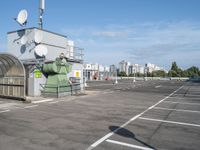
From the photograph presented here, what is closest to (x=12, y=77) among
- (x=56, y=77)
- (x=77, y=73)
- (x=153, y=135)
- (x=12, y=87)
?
(x=12, y=87)

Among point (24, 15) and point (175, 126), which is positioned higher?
point (24, 15)

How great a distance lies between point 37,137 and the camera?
6281 millimetres

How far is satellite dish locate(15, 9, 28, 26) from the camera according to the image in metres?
18.0

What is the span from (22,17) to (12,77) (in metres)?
6.34

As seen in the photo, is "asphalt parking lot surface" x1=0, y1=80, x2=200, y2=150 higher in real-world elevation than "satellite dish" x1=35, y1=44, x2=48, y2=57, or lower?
lower

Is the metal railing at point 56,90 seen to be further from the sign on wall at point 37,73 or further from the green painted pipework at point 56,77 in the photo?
the sign on wall at point 37,73

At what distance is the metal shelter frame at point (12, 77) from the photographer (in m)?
14.0

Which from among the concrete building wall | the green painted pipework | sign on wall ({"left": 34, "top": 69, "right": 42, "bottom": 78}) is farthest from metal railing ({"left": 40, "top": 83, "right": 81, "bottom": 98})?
the concrete building wall

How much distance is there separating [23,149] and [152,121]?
5.42 metres

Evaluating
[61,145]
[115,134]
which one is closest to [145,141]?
[115,134]

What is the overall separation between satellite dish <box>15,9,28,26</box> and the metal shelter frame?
→ 4.23 metres

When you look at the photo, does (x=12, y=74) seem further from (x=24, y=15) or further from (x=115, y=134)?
(x=115, y=134)

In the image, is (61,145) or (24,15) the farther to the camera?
(24,15)

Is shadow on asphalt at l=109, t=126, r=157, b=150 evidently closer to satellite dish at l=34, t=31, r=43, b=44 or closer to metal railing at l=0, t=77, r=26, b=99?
metal railing at l=0, t=77, r=26, b=99
